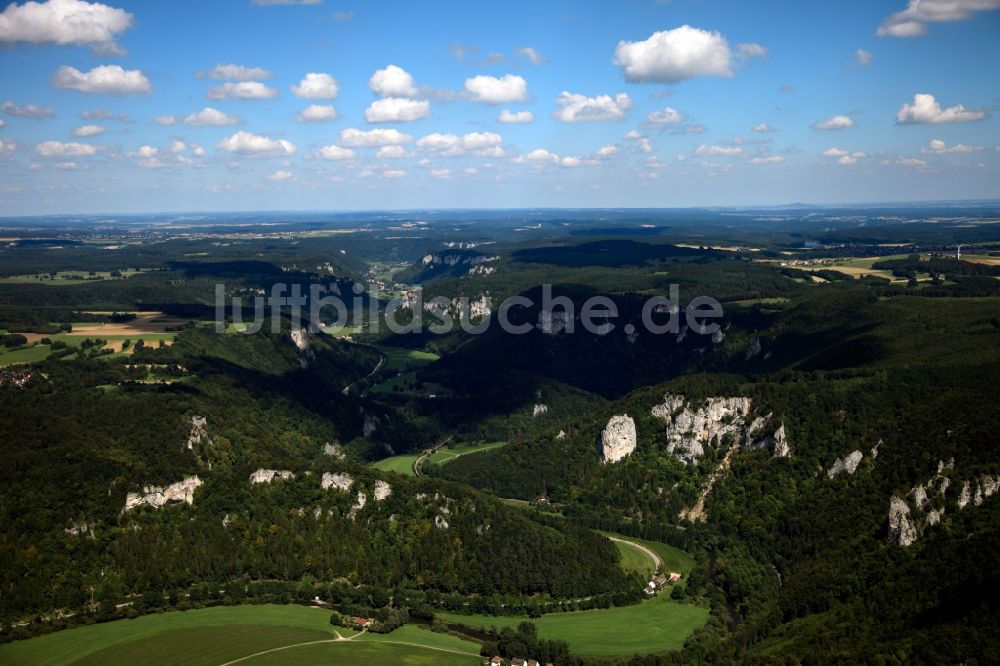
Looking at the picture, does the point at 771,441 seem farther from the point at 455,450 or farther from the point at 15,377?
the point at 15,377

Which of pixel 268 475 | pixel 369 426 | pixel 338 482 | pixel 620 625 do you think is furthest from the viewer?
pixel 369 426

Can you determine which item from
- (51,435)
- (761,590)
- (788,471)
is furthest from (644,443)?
(51,435)

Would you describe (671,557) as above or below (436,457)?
below

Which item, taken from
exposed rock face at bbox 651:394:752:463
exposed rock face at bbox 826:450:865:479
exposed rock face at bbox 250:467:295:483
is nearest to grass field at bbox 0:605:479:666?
exposed rock face at bbox 250:467:295:483

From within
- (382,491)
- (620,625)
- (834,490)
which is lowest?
(620,625)

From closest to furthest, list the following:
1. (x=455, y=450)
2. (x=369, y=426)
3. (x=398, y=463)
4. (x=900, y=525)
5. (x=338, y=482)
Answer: (x=900, y=525), (x=338, y=482), (x=398, y=463), (x=455, y=450), (x=369, y=426)

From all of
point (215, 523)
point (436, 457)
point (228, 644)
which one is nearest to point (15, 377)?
point (215, 523)

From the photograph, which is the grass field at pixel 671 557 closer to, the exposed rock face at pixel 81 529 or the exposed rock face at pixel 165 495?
the exposed rock face at pixel 165 495
